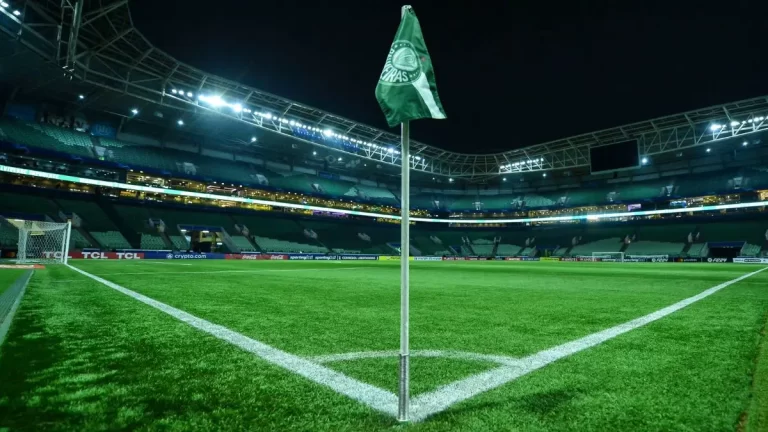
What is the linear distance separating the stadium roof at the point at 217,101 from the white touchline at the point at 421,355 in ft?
86.4

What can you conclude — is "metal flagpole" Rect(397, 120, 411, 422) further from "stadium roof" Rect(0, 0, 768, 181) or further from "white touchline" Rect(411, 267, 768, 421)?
"stadium roof" Rect(0, 0, 768, 181)

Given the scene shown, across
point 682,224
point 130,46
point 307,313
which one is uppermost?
point 130,46

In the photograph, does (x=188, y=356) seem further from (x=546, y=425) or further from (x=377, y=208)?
(x=377, y=208)

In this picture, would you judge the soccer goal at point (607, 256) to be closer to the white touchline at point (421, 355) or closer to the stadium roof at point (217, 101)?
the stadium roof at point (217, 101)

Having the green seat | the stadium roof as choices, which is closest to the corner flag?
the stadium roof

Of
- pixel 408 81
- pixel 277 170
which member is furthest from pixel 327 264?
pixel 277 170

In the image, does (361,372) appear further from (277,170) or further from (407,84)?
(277,170)

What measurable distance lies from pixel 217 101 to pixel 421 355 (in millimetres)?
38207

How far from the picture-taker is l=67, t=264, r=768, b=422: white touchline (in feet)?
6.51

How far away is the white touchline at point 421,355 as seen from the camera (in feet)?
6.51

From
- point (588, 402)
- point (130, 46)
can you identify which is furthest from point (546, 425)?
point (130, 46)

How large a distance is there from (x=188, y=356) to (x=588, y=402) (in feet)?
9.04

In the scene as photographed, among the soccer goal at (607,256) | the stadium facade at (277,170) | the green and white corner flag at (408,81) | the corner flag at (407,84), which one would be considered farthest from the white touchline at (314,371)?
the soccer goal at (607,256)

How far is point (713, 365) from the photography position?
263 cm
